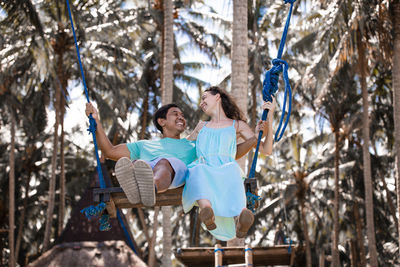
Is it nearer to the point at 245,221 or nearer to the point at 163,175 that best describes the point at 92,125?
the point at 163,175

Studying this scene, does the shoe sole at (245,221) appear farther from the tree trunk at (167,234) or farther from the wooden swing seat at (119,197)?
the tree trunk at (167,234)

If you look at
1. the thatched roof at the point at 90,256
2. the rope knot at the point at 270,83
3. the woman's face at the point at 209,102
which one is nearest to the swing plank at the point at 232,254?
the thatched roof at the point at 90,256

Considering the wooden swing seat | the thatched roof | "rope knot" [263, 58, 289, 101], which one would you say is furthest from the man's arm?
the thatched roof

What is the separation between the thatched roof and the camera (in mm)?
13148

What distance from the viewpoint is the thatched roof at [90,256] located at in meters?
13.1

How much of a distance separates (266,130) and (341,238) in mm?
29862

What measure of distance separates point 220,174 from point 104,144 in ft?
4.22

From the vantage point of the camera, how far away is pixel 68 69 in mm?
20250

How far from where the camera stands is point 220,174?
5.43 meters

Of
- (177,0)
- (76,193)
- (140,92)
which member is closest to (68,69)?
(140,92)

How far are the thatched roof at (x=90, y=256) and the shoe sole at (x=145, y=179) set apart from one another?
327 inches

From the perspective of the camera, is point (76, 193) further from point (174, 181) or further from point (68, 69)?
point (174, 181)

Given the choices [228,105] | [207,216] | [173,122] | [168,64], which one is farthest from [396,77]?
[207,216]

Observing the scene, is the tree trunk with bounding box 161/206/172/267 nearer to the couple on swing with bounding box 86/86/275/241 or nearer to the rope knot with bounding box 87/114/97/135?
the couple on swing with bounding box 86/86/275/241
